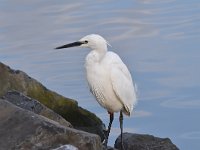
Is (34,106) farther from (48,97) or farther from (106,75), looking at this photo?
(48,97)

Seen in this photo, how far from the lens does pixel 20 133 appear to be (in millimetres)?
8281

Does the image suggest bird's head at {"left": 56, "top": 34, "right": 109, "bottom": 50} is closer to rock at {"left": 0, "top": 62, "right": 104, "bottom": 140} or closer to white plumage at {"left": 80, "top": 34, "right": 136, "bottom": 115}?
white plumage at {"left": 80, "top": 34, "right": 136, "bottom": 115}

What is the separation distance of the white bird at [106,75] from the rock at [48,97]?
2.11 feet

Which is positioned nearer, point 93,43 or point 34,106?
point 34,106

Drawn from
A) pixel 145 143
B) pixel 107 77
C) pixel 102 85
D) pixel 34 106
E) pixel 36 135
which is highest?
pixel 107 77

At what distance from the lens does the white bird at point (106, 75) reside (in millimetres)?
11398

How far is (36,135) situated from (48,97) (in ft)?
13.4

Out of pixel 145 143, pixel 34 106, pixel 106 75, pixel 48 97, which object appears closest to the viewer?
pixel 34 106

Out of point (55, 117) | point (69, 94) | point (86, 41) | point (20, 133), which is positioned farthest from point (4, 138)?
point (69, 94)

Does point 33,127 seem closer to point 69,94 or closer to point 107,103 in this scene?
point 107,103

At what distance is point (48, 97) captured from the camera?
12.3 meters

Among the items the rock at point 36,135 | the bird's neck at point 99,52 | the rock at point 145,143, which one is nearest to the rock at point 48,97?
the rock at point 145,143

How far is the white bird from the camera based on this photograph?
37.4ft

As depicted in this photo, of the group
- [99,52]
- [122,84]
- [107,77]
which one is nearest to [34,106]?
Result: [99,52]
